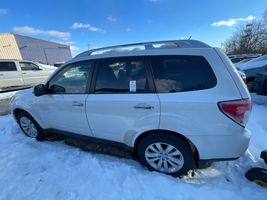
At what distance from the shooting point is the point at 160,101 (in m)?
2.36

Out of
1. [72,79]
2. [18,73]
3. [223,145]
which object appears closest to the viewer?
[223,145]

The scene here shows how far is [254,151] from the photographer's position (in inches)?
126

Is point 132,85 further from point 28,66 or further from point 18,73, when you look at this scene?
point 28,66

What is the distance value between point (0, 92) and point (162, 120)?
37.1 feet

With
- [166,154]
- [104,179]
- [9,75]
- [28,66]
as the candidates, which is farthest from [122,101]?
[28,66]

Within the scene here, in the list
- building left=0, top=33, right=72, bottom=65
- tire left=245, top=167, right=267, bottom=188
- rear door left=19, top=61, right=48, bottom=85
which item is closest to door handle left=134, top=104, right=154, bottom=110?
tire left=245, top=167, right=267, bottom=188

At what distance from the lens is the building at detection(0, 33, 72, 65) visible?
27431 millimetres

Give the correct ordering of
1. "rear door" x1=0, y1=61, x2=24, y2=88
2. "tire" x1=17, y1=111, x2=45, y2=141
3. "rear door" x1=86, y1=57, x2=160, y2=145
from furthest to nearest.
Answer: "rear door" x1=0, y1=61, x2=24, y2=88
"tire" x1=17, y1=111, x2=45, y2=141
"rear door" x1=86, y1=57, x2=160, y2=145

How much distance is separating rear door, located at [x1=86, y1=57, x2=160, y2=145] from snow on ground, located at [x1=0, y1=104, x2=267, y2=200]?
53 cm

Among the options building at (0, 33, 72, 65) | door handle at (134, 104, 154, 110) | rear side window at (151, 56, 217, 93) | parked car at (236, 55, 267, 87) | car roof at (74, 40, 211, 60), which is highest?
building at (0, 33, 72, 65)

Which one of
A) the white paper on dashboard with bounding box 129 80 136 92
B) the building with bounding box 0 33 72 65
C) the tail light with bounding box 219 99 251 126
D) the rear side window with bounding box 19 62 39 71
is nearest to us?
the tail light with bounding box 219 99 251 126

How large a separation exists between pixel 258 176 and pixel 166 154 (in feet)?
4.05

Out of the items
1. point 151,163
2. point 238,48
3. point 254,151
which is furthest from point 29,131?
point 238,48

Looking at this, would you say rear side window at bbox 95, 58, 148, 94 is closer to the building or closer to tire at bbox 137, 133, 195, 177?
tire at bbox 137, 133, 195, 177
